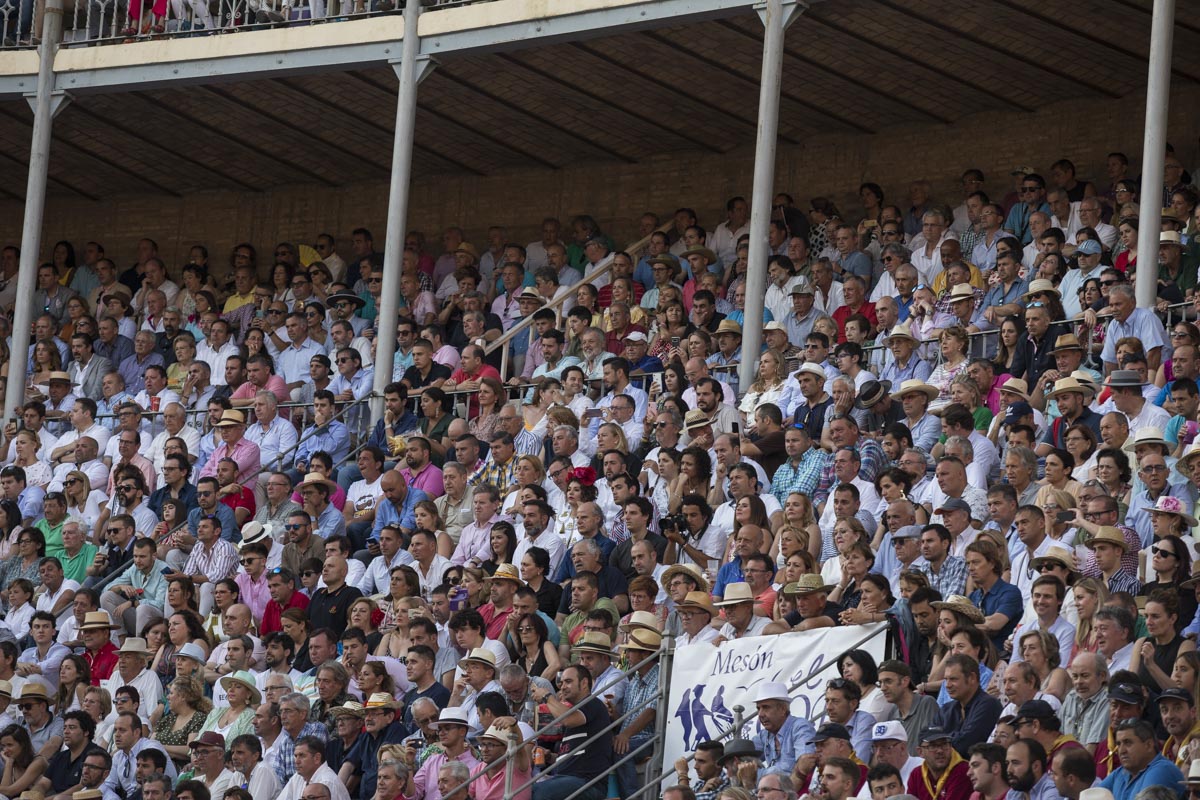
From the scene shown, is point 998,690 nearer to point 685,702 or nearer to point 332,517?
point 685,702

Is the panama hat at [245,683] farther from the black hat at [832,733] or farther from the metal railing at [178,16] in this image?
the metal railing at [178,16]

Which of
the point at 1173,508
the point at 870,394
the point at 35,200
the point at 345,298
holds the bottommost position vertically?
the point at 1173,508

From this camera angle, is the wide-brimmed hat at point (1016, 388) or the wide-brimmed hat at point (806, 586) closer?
the wide-brimmed hat at point (806, 586)

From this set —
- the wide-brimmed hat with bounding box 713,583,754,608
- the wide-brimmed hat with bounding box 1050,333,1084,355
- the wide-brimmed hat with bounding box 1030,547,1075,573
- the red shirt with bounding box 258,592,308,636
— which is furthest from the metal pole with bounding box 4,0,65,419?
the wide-brimmed hat with bounding box 1030,547,1075,573

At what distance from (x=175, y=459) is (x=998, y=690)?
7.28m

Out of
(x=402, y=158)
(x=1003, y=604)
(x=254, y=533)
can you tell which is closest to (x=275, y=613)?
(x=254, y=533)

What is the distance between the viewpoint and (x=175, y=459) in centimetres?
1488

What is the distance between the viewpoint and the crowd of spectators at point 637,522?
9570 millimetres

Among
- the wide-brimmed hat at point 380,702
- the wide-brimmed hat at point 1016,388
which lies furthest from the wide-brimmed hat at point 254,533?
the wide-brimmed hat at point 1016,388

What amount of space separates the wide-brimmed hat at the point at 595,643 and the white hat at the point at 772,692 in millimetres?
1392

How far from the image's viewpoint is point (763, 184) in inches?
584

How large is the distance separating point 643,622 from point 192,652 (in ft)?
10.3

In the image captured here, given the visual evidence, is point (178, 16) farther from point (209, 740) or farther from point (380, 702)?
point (380, 702)

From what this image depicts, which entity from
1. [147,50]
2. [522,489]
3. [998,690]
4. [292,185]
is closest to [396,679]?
[522,489]
